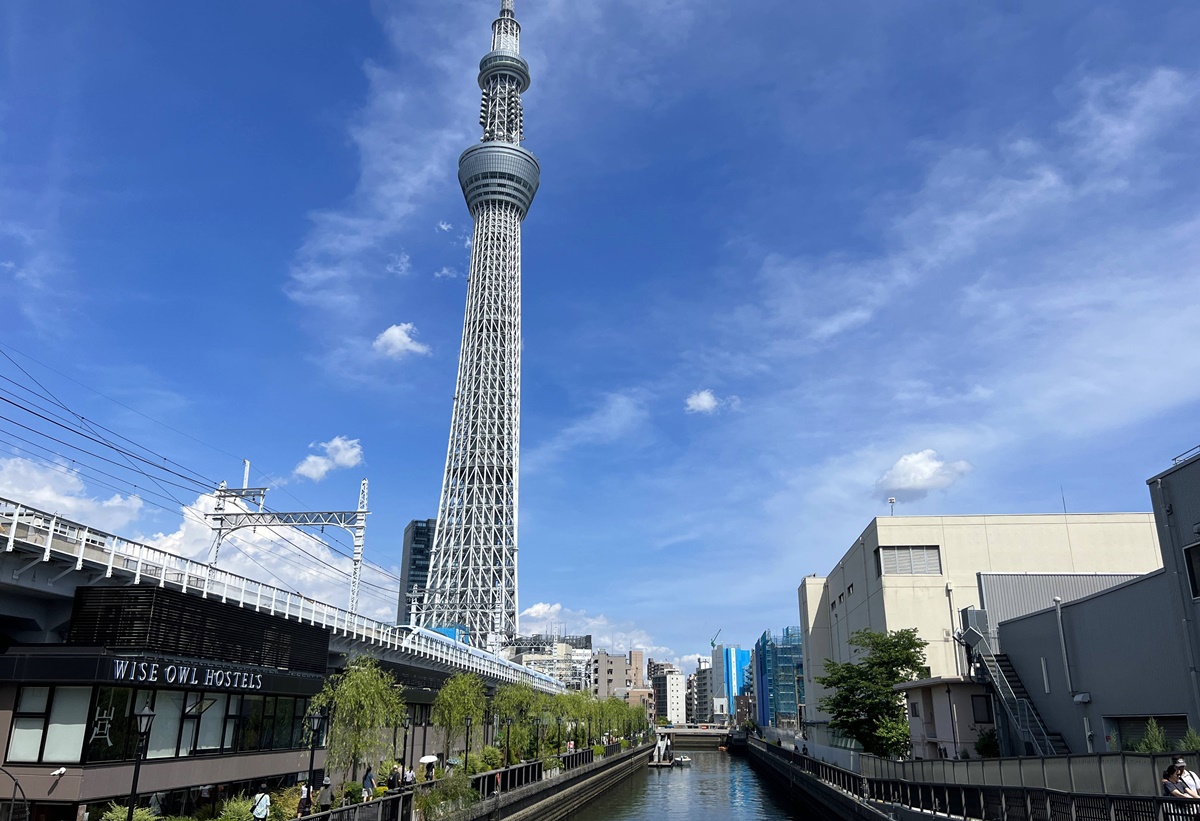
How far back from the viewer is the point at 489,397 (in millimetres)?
144500

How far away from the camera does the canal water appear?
55472 mm

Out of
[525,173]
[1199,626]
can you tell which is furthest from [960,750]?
[525,173]

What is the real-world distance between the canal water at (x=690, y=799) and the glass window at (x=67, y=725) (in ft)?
117

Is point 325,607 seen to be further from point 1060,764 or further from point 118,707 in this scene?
point 1060,764

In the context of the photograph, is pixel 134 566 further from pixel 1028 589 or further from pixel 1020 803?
pixel 1028 589

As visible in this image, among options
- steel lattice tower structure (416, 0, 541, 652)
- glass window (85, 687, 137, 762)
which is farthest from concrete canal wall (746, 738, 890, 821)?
steel lattice tower structure (416, 0, 541, 652)

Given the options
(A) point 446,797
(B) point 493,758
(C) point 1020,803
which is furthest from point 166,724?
(B) point 493,758

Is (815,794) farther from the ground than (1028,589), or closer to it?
closer to it

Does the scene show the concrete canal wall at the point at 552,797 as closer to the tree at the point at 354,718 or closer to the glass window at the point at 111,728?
the tree at the point at 354,718

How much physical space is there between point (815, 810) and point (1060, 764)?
3767cm

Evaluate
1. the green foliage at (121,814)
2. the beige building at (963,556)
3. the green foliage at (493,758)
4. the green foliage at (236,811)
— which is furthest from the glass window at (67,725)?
the beige building at (963,556)

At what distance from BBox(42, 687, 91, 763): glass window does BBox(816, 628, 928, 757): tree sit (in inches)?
1543

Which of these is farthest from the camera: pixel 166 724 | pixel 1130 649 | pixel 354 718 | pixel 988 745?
pixel 988 745

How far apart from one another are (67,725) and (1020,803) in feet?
91.4
